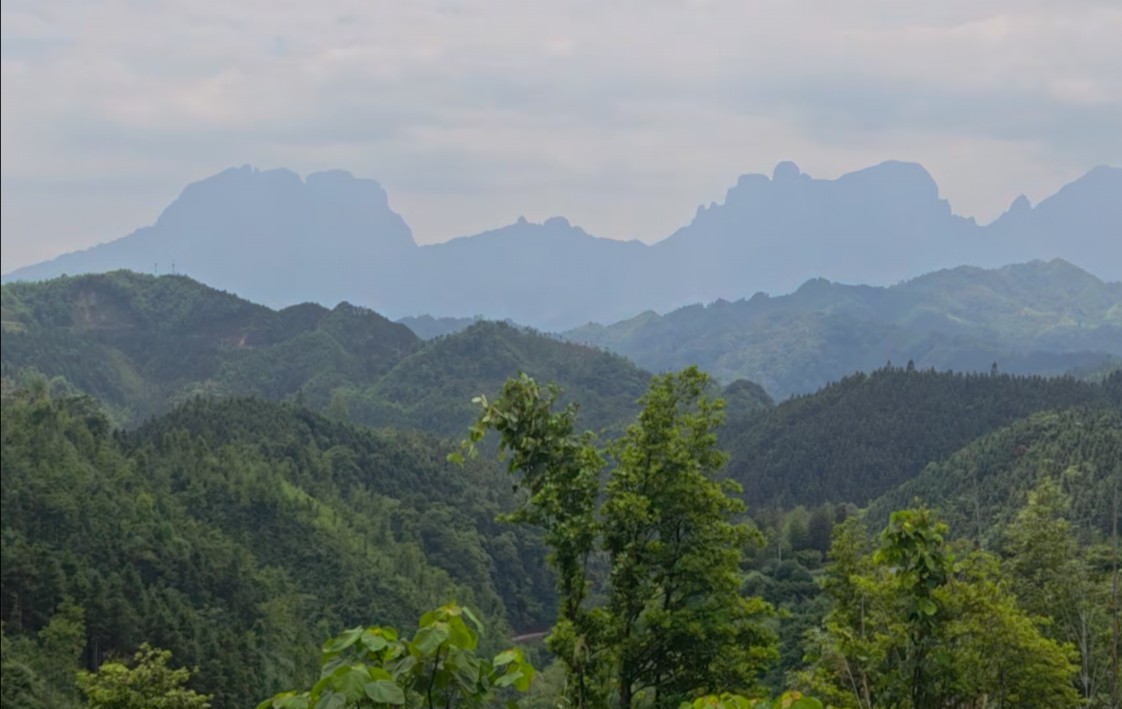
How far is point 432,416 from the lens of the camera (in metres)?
144

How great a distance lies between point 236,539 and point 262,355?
361ft

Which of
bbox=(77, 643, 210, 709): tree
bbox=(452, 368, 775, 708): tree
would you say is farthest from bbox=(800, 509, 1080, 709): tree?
bbox=(77, 643, 210, 709): tree

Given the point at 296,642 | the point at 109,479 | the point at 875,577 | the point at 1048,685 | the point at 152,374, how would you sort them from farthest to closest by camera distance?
the point at 152,374 → the point at 109,479 → the point at 296,642 → the point at 875,577 → the point at 1048,685

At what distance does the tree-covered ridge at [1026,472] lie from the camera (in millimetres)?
50750

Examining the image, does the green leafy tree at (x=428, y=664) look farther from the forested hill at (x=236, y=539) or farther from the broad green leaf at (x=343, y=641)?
the forested hill at (x=236, y=539)

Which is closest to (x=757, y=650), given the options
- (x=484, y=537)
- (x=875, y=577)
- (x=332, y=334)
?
(x=875, y=577)

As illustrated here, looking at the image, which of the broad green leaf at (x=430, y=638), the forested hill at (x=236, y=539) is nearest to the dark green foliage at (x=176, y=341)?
the forested hill at (x=236, y=539)

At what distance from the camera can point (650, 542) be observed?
12219mm

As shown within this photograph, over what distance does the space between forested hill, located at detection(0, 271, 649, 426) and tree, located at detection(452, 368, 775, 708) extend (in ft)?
419

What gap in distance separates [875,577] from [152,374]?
558ft

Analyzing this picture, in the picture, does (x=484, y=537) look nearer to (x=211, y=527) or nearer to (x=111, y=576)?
(x=211, y=527)

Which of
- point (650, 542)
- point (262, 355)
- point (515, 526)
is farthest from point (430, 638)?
point (262, 355)

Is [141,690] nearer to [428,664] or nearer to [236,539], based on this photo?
[428,664]

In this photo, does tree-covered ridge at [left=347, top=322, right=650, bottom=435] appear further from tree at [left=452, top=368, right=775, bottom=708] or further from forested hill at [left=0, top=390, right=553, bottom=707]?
tree at [left=452, top=368, right=775, bottom=708]
